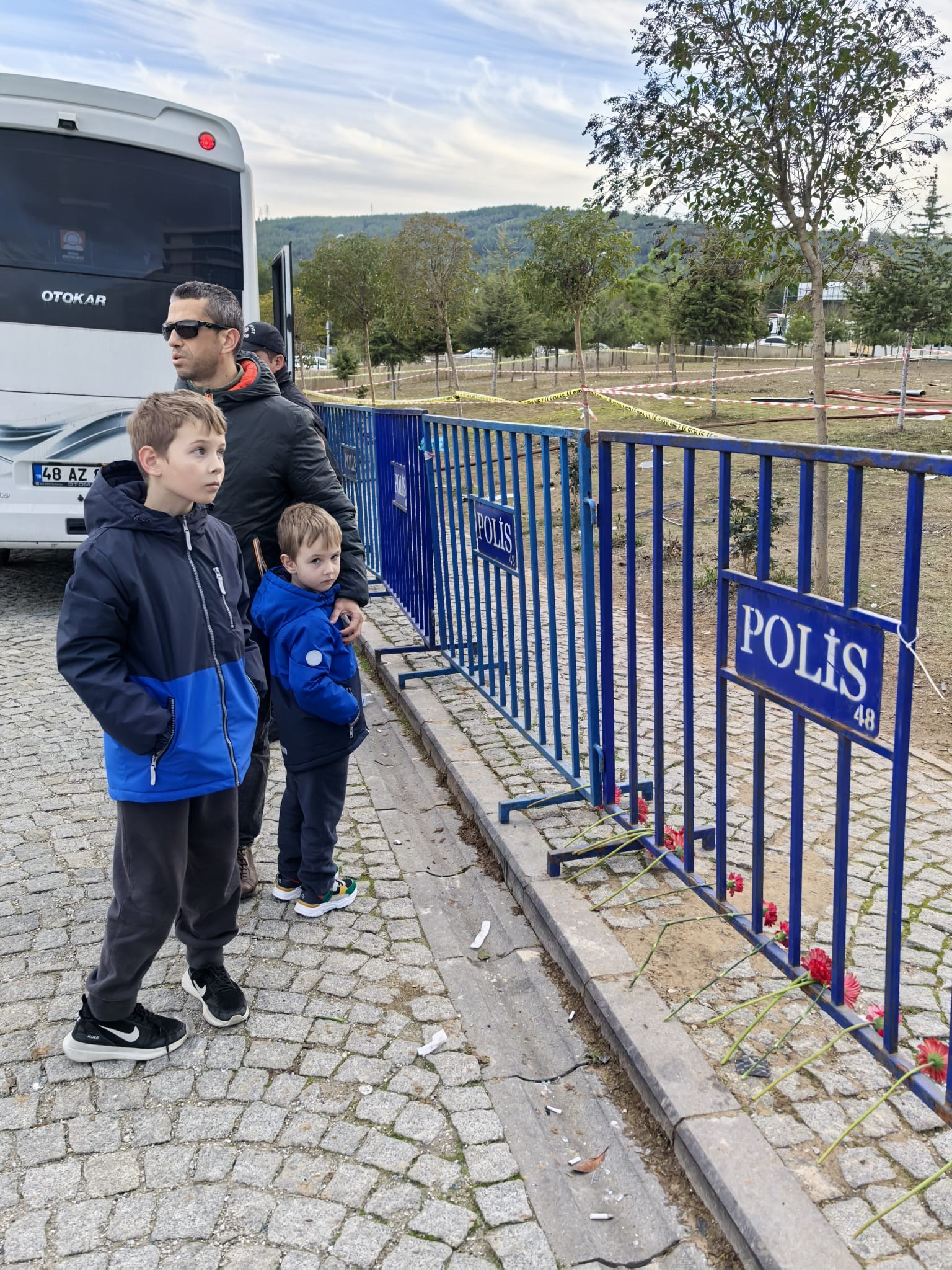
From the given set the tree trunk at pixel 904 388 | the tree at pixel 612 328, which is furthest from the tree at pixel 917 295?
the tree at pixel 612 328

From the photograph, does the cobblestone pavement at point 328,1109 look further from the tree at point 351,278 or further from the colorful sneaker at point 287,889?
the tree at point 351,278

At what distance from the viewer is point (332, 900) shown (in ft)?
11.9

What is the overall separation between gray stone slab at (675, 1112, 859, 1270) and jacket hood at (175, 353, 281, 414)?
2.51 m

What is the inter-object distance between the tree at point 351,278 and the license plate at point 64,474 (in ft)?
87.1

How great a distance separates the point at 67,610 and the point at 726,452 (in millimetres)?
1699

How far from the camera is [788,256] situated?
830 cm

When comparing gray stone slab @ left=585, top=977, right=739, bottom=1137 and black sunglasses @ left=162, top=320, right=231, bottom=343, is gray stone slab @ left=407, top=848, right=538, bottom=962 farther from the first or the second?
black sunglasses @ left=162, top=320, right=231, bottom=343

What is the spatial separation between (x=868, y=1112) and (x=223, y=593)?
1951mm

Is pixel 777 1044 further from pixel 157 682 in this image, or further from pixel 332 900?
pixel 157 682

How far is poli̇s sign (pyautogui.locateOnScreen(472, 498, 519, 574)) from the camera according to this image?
15.2 feet

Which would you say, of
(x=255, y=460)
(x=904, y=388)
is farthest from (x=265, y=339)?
(x=904, y=388)

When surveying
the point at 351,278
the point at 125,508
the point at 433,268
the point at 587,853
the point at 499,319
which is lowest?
the point at 587,853

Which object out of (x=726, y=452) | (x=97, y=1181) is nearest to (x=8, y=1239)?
(x=97, y=1181)

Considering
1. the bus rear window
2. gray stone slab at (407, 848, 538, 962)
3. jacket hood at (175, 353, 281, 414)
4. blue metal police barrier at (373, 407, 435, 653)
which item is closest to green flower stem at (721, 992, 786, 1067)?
gray stone slab at (407, 848, 538, 962)
